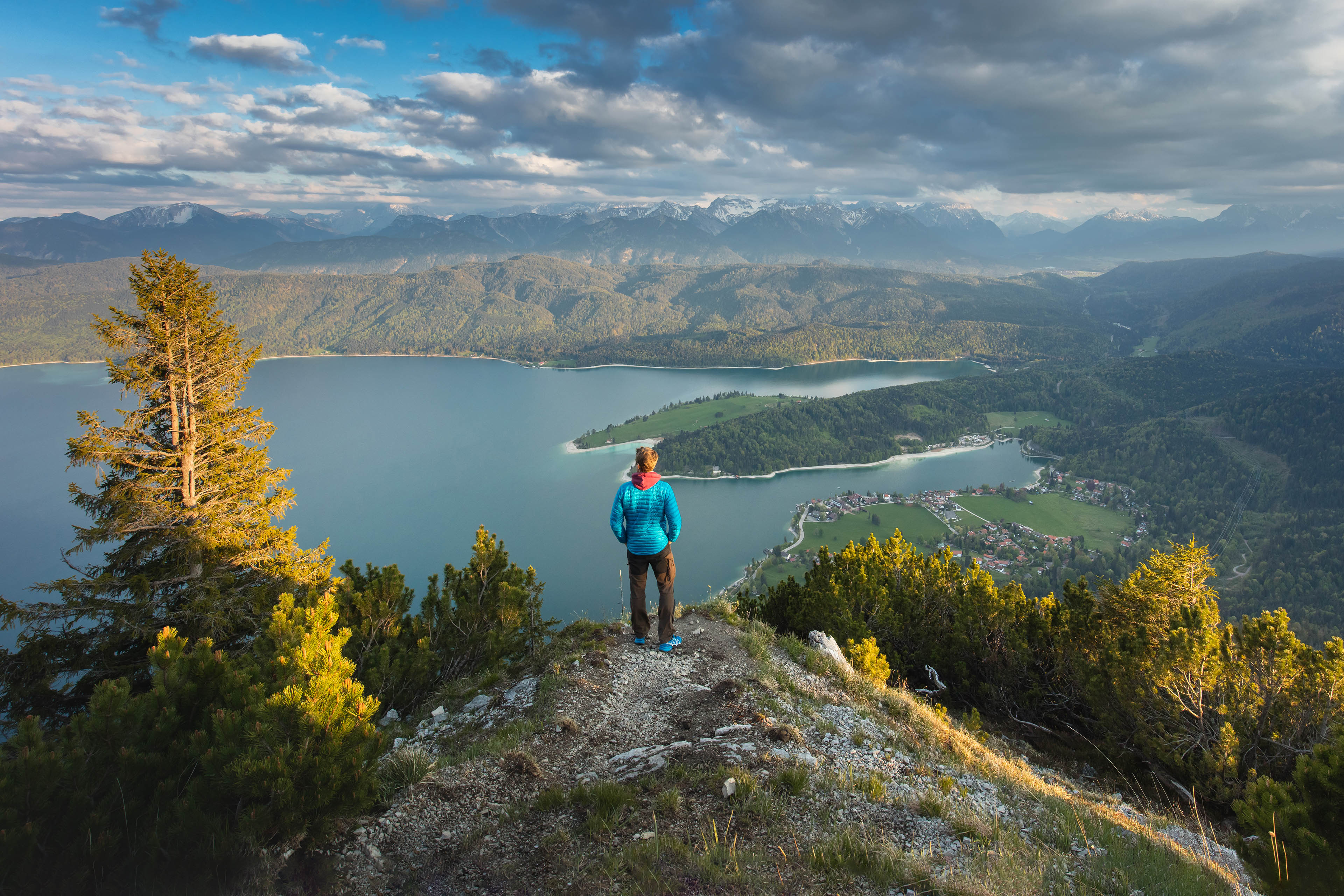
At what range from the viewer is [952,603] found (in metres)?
12.6

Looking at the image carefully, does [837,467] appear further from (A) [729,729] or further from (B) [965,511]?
(A) [729,729]

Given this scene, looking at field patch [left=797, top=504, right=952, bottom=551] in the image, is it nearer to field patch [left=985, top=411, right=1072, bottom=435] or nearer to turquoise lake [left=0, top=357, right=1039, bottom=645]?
turquoise lake [left=0, top=357, right=1039, bottom=645]

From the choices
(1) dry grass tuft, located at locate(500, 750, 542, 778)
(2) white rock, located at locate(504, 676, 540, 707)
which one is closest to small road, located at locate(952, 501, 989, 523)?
(2) white rock, located at locate(504, 676, 540, 707)

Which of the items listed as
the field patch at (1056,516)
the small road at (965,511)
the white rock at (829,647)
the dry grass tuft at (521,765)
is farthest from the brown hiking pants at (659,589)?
the small road at (965,511)

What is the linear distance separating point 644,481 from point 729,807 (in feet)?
12.8

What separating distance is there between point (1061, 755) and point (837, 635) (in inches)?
154

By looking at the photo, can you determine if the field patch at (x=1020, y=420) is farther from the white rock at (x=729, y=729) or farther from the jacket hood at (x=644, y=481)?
the white rock at (x=729, y=729)

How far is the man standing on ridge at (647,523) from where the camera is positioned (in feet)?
24.5

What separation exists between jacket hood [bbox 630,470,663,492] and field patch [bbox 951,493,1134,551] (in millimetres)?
83426

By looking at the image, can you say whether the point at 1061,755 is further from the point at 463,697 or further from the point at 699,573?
the point at 699,573

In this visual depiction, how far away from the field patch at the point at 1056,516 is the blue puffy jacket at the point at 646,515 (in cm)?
8312

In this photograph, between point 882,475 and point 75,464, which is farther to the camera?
point 882,475

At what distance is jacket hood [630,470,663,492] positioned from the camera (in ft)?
24.4

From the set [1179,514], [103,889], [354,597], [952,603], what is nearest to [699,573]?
[952,603]
